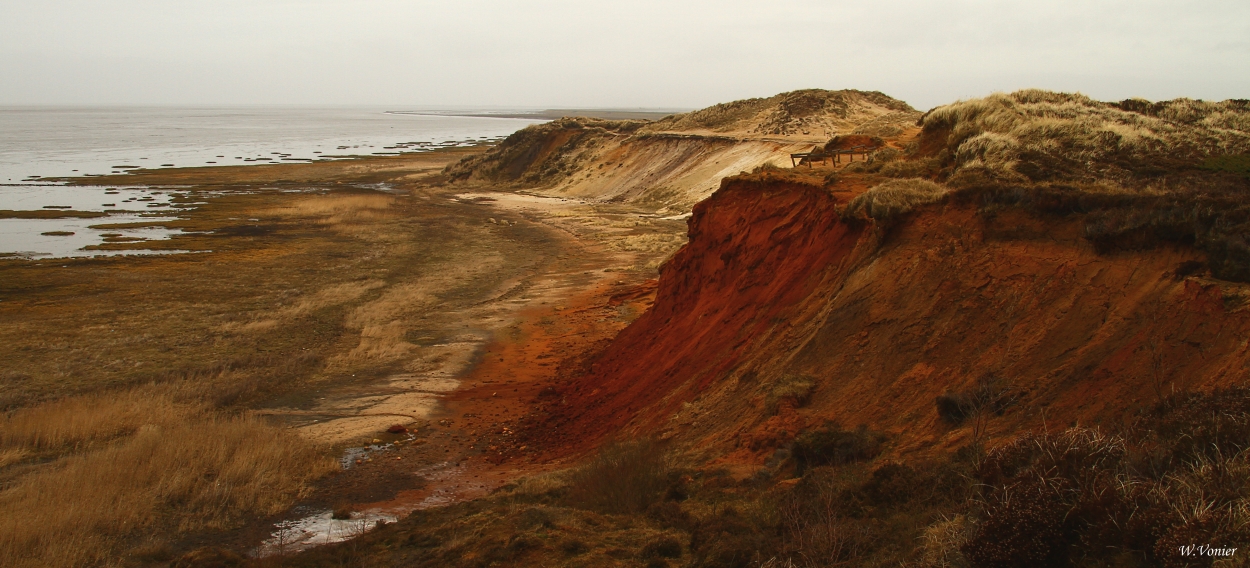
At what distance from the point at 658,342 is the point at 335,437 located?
6015 mm

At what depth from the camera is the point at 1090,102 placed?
1622cm

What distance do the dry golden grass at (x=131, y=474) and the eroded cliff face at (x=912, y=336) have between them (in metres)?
4.29

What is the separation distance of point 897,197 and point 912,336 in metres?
2.62

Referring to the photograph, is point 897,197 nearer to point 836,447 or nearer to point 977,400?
point 977,400

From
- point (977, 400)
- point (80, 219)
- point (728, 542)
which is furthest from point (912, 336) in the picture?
point (80, 219)

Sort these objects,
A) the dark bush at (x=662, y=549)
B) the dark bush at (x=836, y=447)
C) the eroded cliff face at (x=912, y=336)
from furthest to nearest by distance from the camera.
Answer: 1. the dark bush at (x=836, y=447)
2. the eroded cliff face at (x=912, y=336)
3. the dark bush at (x=662, y=549)

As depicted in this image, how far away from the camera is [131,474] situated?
1005cm

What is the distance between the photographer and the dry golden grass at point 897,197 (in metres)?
10.7

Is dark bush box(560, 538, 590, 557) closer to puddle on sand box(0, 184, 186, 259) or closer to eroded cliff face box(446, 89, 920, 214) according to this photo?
puddle on sand box(0, 184, 186, 259)

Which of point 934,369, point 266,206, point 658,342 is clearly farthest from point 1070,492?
point 266,206

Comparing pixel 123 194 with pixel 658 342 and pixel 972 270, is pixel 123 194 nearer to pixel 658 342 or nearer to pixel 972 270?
pixel 658 342

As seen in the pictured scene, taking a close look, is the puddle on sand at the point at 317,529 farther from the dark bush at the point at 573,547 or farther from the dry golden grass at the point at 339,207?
the dry golden grass at the point at 339,207

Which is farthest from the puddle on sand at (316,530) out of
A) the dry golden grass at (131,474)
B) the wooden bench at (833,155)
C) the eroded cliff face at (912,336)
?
the wooden bench at (833,155)

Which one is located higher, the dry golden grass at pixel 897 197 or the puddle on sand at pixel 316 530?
the dry golden grass at pixel 897 197
